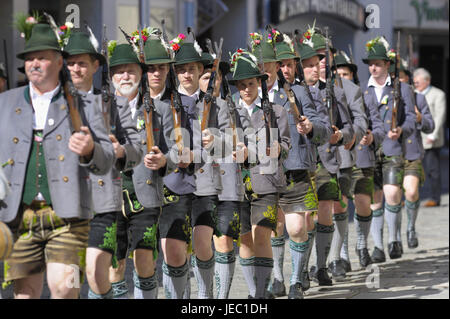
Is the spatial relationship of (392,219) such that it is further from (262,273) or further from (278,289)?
(262,273)

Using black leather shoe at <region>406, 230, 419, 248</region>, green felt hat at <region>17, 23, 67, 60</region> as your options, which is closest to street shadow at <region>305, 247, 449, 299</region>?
black leather shoe at <region>406, 230, 419, 248</region>

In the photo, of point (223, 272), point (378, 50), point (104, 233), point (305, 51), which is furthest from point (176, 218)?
point (378, 50)

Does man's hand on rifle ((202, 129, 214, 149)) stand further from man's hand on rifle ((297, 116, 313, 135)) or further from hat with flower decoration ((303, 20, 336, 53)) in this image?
hat with flower decoration ((303, 20, 336, 53))

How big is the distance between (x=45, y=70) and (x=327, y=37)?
536cm

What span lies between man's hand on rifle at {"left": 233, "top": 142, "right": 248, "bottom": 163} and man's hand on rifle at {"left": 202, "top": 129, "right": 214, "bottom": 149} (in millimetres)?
323

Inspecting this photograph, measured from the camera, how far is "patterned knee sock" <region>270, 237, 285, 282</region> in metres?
9.88

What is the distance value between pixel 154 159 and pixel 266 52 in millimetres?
2217

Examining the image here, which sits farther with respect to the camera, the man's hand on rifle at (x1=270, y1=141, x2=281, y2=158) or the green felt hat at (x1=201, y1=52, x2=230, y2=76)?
the green felt hat at (x1=201, y1=52, x2=230, y2=76)

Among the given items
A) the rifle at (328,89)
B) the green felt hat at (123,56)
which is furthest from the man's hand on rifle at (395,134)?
the green felt hat at (123,56)

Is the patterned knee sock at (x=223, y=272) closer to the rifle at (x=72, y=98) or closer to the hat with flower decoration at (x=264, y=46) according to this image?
the hat with flower decoration at (x=264, y=46)

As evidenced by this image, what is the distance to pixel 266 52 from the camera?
920 centimetres

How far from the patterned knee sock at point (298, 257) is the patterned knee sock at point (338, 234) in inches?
64.6

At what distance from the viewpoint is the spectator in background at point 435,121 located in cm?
1730

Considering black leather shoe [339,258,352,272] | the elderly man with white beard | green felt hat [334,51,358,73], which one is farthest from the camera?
green felt hat [334,51,358,73]
